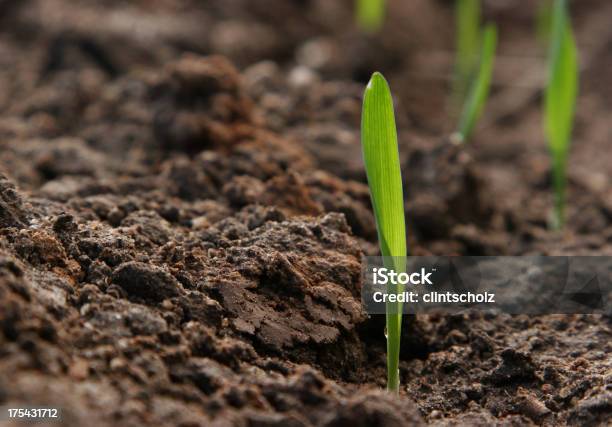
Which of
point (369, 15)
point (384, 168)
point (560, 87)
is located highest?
point (369, 15)

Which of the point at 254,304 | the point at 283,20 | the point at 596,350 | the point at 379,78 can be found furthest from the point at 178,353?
the point at 283,20

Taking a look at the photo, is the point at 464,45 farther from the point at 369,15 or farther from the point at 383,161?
the point at 383,161

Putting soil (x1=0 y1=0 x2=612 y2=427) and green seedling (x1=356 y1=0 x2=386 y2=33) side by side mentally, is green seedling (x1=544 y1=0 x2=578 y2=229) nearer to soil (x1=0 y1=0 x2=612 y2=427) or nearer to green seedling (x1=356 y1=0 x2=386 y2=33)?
soil (x1=0 y1=0 x2=612 y2=427)

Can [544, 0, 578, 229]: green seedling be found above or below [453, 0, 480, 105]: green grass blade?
below

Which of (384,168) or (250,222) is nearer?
(384,168)

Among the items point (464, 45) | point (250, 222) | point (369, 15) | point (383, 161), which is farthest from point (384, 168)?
point (369, 15)

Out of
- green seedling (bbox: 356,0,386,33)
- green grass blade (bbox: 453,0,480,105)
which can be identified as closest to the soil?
green seedling (bbox: 356,0,386,33)

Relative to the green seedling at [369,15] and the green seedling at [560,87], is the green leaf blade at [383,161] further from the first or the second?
the green seedling at [369,15]
